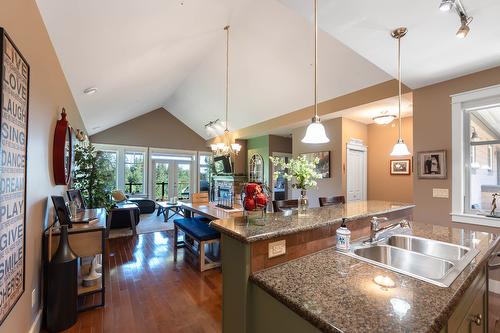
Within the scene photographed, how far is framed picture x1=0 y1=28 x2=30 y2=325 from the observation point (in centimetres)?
126

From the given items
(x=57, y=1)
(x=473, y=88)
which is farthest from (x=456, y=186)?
(x=57, y=1)

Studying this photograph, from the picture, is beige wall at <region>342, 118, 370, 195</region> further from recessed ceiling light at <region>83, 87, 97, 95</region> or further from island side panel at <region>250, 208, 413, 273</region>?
recessed ceiling light at <region>83, 87, 97, 95</region>

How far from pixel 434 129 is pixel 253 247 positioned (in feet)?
11.0

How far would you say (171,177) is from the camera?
877cm

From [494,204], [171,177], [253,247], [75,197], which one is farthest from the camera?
[171,177]

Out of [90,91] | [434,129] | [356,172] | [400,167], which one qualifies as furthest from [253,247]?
[400,167]

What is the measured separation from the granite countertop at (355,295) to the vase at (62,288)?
1905mm

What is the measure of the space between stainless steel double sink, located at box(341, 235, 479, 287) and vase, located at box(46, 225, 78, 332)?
7.65 feet

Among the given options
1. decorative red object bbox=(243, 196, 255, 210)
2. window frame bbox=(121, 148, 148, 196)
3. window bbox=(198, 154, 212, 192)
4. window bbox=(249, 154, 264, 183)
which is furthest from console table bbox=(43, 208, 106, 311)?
window bbox=(198, 154, 212, 192)

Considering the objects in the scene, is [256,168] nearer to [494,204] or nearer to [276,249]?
[494,204]

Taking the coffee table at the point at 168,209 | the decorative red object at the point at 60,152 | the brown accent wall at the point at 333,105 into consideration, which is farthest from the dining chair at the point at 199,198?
the brown accent wall at the point at 333,105

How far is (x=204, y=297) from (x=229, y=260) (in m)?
1.68

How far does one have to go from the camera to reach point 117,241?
4.75 meters

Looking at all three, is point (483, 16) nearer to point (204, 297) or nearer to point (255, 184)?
point (255, 184)
